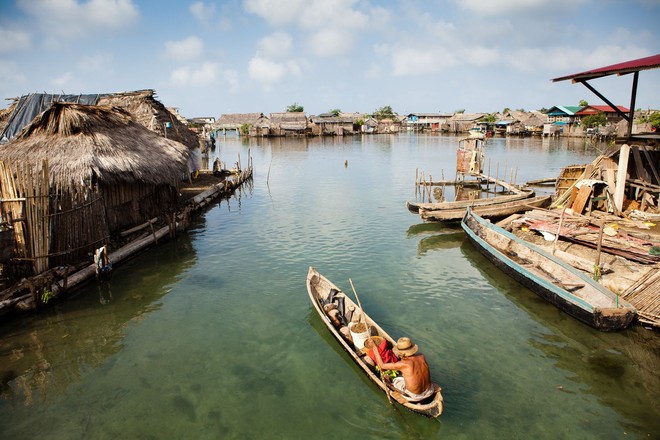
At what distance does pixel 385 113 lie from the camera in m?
108

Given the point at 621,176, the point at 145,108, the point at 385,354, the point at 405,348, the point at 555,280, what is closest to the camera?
the point at 405,348

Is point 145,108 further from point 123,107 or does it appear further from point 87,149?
point 87,149

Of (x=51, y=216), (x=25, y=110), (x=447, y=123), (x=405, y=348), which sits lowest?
(x=405, y=348)

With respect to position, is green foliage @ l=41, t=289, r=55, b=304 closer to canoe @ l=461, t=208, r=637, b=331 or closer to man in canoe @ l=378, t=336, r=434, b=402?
man in canoe @ l=378, t=336, r=434, b=402

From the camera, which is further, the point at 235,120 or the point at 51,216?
the point at 235,120

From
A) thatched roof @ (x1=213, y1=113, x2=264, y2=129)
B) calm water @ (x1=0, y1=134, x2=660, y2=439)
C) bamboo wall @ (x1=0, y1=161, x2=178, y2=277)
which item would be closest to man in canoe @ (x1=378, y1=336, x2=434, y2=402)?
calm water @ (x1=0, y1=134, x2=660, y2=439)

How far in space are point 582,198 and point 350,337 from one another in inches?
428

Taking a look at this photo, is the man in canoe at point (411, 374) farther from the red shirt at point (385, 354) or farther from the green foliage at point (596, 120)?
the green foliage at point (596, 120)

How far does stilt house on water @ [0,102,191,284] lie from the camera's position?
965 cm

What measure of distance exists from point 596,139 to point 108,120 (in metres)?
66.9

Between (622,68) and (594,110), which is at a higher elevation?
(594,110)

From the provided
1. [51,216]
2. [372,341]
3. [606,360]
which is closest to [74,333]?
[51,216]

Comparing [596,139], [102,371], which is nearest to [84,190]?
[102,371]

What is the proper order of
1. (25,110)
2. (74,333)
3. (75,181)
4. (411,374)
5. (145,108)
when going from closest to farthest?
(411,374) → (74,333) → (75,181) → (25,110) → (145,108)
